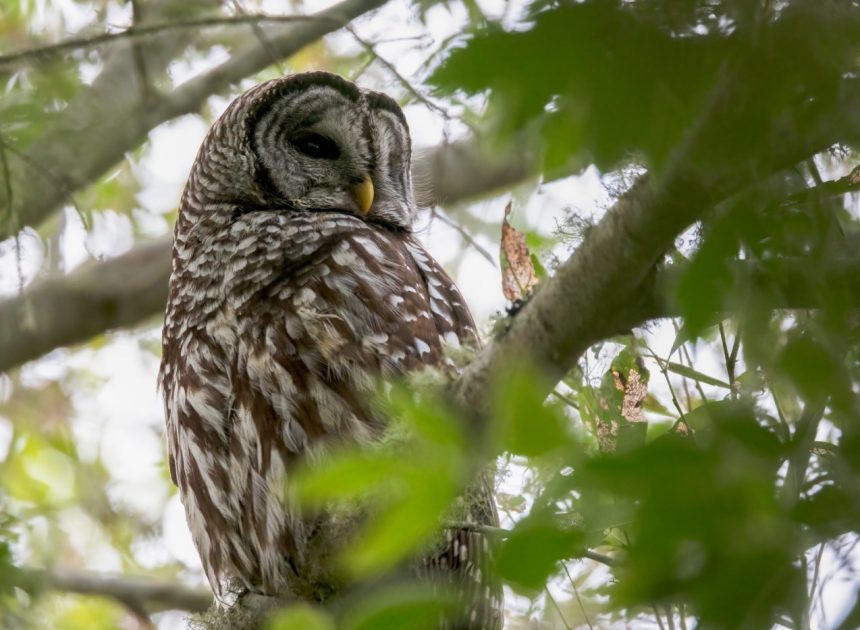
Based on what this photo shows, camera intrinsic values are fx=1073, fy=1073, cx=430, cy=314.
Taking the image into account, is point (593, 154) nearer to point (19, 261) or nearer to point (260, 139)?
point (19, 261)

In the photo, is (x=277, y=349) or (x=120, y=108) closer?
(x=277, y=349)

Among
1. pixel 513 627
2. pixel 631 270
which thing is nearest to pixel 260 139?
pixel 513 627

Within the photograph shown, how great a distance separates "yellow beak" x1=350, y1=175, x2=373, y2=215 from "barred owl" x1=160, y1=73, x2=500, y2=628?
0.09 metres

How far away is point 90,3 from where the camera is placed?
17.5ft

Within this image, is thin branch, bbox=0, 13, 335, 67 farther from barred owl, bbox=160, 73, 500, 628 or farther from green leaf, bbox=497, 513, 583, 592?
green leaf, bbox=497, 513, 583, 592

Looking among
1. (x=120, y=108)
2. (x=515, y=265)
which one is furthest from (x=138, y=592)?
(x=515, y=265)

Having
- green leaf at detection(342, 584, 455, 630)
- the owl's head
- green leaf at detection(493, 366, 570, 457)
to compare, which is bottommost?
green leaf at detection(342, 584, 455, 630)

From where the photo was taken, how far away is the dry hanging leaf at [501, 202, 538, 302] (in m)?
3.08

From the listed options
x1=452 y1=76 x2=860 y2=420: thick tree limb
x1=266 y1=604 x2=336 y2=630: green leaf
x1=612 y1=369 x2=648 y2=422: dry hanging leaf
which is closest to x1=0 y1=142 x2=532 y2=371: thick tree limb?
x1=612 y1=369 x2=648 y2=422: dry hanging leaf

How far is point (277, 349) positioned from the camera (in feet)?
11.3

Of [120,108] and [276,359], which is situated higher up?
[120,108]

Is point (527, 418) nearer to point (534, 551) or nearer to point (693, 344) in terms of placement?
point (534, 551)

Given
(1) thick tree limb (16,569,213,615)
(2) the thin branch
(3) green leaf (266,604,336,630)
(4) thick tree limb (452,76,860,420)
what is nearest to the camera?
(4) thick tree limb (452,76,860,420)

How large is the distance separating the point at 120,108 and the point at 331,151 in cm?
196
